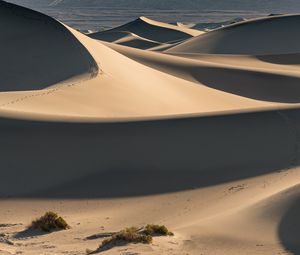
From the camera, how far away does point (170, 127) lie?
19.9 metres

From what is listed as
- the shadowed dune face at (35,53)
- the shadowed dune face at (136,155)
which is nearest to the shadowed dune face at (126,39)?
the shadowed dune face at (35,53)

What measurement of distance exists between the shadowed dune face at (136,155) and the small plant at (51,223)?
271cm

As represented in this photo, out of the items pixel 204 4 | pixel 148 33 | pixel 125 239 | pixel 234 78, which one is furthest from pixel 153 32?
pixel 204 4

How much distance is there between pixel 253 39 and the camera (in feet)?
208

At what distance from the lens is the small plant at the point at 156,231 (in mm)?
12031

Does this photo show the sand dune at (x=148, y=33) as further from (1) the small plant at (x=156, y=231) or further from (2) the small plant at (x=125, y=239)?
(2) the small plant at (x=125, y=239)

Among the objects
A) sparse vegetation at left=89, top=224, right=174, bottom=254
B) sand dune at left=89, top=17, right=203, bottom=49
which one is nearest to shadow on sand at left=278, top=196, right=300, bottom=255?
sparse vegetation at left=89, top=224, right=174, bottom=254

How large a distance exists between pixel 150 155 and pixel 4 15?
1967 cm

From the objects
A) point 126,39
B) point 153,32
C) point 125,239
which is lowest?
point 125,239

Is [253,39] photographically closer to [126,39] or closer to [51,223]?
[126,39]

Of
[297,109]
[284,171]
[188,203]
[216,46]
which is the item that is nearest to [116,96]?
[297,109]

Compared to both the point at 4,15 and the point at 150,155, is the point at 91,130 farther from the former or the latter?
the point at 4,15

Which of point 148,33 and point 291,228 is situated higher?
point 148,33

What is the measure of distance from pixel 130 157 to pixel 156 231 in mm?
6090
